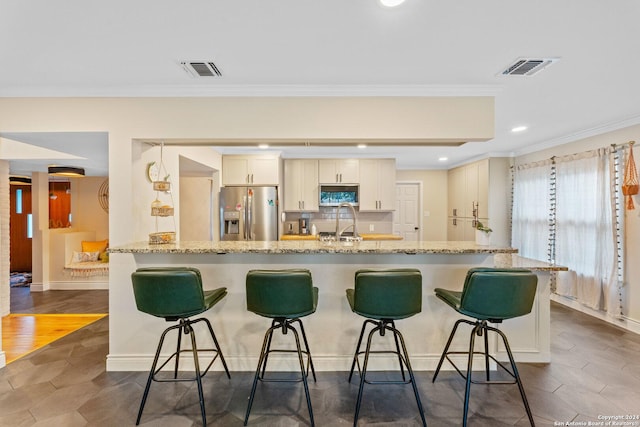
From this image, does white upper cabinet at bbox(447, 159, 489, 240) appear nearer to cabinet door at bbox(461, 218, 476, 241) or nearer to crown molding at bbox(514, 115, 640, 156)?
cabinet door at bbox(461, 218, 476, 241)

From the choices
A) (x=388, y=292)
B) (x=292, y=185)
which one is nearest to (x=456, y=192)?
(x=292, y=185)

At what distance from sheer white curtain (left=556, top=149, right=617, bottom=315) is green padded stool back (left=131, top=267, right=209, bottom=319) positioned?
4.68 meters

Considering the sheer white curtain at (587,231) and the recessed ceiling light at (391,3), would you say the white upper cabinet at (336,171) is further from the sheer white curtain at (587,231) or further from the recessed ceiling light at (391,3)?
the recessed ceiling light at (391,3)

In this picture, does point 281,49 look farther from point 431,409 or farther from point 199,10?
point 431,409

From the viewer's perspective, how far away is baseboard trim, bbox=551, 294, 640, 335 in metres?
3.51

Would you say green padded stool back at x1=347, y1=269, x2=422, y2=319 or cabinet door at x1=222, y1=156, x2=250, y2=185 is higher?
cabinet door at x1=222, y1=156, x2=250, y2=185

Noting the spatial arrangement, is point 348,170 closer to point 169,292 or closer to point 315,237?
point 315,237

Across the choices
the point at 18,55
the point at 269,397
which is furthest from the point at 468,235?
the point at 18,55

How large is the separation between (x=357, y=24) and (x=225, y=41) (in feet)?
2.71

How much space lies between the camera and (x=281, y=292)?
76.6 inches

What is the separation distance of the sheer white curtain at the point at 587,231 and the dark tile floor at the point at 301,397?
121 cm

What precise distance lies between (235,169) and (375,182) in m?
2.53

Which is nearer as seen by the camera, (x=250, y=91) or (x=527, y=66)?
(x=527, y=66)

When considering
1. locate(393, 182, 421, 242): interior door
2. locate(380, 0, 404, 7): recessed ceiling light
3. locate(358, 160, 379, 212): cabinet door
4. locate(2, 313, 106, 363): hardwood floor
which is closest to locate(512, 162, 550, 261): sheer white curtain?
locate(393, 182, 421, 242): interior door
